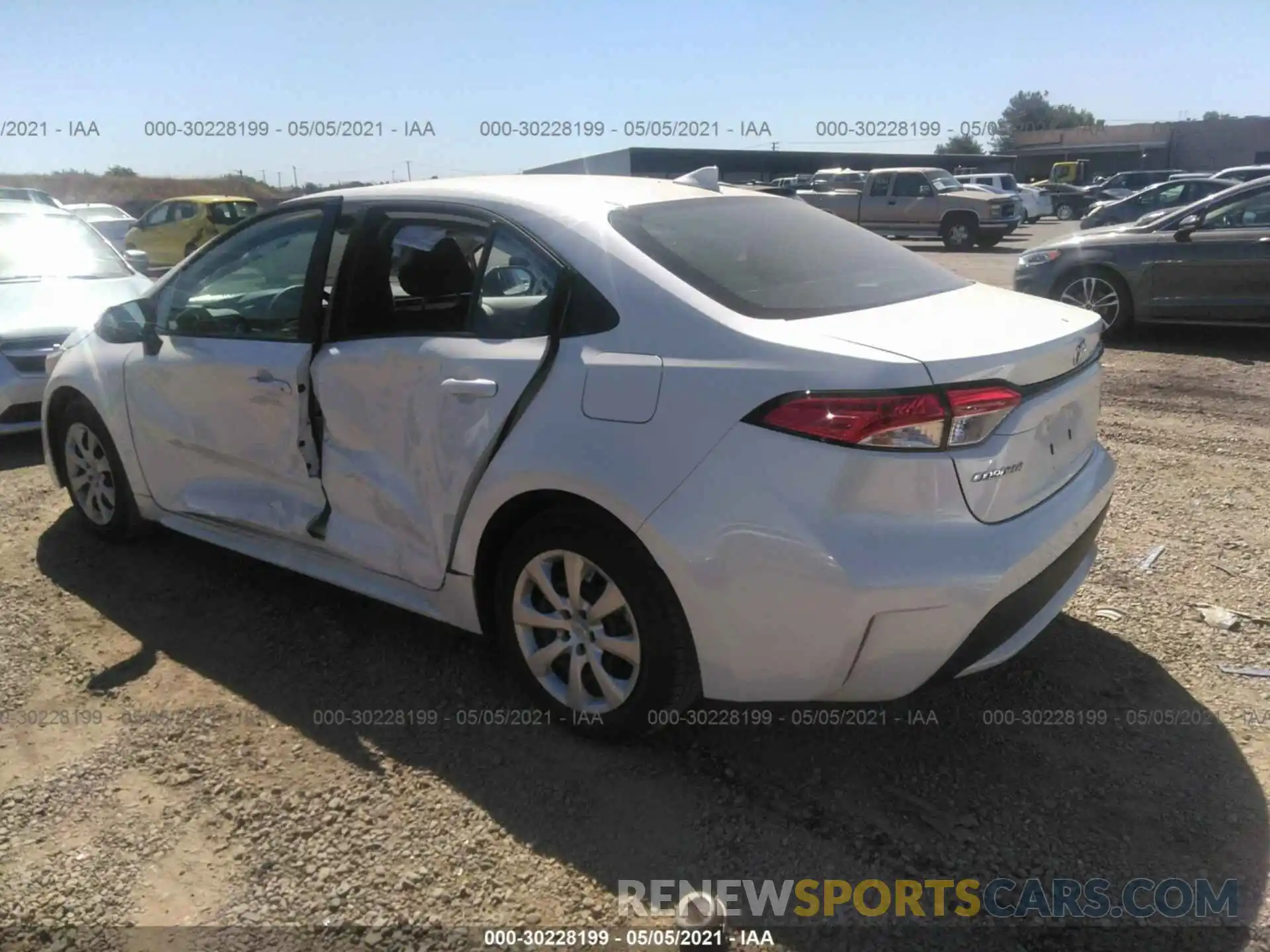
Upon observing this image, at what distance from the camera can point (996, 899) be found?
94.6 inches

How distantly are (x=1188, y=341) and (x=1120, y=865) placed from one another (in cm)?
800

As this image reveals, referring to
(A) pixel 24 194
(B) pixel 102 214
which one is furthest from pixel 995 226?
(A) pixel 24 194

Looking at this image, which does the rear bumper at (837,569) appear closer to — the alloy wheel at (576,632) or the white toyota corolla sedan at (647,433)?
the white toyota corolla sedan at (647,433)

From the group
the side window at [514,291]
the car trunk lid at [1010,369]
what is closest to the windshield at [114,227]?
the side window at [514,291]

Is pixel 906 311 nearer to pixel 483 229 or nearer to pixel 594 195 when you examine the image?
pixel 594 195

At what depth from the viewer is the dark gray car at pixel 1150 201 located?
1909 cm

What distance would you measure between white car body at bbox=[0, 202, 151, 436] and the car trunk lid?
5.18 m

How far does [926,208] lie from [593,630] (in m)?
23.4

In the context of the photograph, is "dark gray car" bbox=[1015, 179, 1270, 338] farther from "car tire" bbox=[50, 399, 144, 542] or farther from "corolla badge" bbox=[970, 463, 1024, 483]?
"car tire" bbox=[50, 399, 144, 542]

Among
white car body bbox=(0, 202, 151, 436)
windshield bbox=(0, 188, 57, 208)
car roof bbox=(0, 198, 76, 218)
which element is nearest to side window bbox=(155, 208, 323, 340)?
white car body bbox=(0, 202, 151, 436)

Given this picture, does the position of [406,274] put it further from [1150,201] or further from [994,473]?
[1150,201]

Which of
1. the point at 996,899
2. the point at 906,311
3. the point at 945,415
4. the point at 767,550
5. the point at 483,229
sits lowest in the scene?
the point at 996,899

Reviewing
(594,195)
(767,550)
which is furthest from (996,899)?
(594,195)

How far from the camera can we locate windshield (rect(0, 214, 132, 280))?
7395mm
